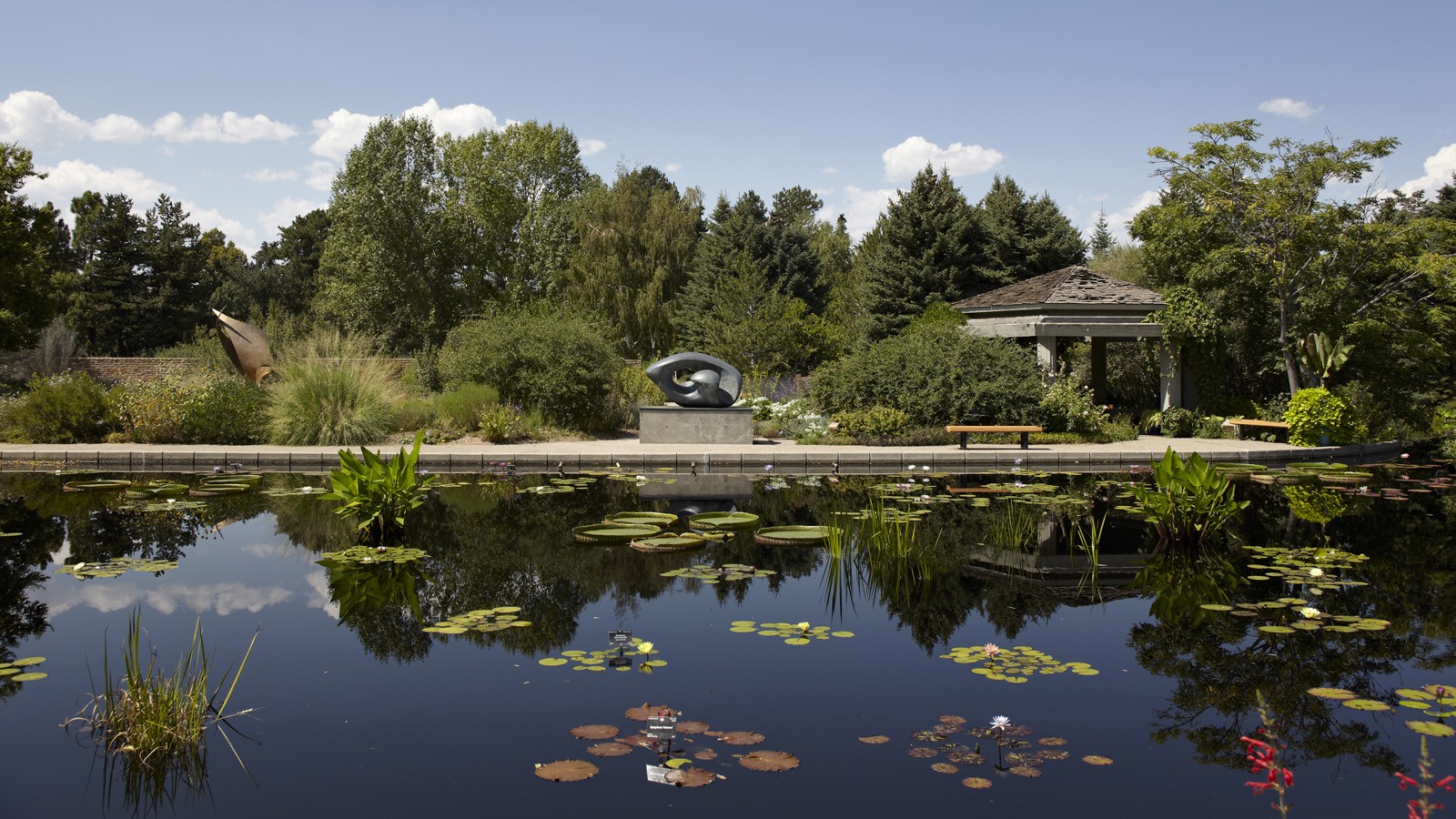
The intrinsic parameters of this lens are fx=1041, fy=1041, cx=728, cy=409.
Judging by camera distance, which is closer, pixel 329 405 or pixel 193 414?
pixel 193 414

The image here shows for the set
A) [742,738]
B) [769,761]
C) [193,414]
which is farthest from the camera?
[193,414]

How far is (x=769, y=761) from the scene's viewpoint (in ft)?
11.6

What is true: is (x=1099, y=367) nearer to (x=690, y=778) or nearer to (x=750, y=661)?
(x=750, y=661)

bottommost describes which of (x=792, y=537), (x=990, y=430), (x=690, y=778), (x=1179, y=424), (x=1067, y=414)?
(x=690, y=778)

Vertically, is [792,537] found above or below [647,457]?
below

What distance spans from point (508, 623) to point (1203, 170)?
15267 mm

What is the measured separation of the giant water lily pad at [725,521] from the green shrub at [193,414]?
28.1 ft

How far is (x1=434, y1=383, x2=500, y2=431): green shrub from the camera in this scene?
15234 mm

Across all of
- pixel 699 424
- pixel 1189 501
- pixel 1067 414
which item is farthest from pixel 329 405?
pixel 1189 501

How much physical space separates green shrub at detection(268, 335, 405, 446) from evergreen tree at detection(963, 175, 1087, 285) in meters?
17.2

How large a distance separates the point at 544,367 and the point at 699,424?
2830 mm

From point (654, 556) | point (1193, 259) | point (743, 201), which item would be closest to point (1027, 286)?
point (1193, 259)

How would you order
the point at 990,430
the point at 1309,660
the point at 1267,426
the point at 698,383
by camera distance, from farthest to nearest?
the point at 1267,426, the point at 698,383, the point at 990,430, the point at 1309,660

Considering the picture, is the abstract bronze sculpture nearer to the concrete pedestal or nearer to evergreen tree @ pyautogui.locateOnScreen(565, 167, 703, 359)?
the concrete pedestal
